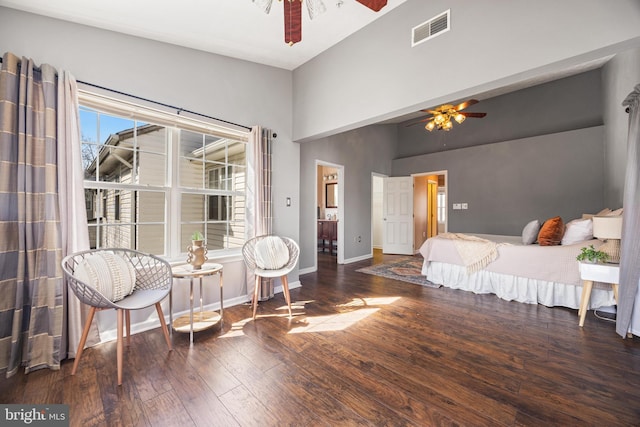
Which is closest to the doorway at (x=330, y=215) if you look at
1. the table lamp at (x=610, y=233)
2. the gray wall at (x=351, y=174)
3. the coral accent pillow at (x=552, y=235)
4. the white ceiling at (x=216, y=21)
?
the gray wall at (x=351, y=174)

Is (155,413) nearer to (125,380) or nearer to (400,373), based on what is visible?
(125,380)

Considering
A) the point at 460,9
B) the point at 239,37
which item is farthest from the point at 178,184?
the point at 460,9

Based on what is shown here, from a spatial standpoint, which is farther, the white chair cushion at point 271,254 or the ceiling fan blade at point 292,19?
the white chair cushion at point 271,254

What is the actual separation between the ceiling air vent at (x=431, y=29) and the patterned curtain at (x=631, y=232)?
5.34 feet

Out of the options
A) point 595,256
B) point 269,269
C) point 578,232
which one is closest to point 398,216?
point 578,232

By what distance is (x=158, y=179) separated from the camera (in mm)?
2768

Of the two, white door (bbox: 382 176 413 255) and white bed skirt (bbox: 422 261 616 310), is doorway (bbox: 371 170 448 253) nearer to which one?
white door (bbox: 382 176 413 255)

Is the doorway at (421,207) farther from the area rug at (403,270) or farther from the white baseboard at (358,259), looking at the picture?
the area rug at (403,270)

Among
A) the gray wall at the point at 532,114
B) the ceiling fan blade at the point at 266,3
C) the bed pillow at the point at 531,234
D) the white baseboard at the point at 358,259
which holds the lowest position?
the white baseboard at the point at 358,259

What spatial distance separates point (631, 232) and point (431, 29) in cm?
242

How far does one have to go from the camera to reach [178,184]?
287 cm

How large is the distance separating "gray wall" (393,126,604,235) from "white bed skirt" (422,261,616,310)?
2.67 m

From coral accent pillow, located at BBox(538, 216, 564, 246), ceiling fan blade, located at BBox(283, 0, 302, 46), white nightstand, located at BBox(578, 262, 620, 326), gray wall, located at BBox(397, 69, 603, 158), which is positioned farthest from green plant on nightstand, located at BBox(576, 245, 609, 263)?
gray wall, located at BBox(397, 69, 603, 158)

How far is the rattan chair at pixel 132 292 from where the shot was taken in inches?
69.5
